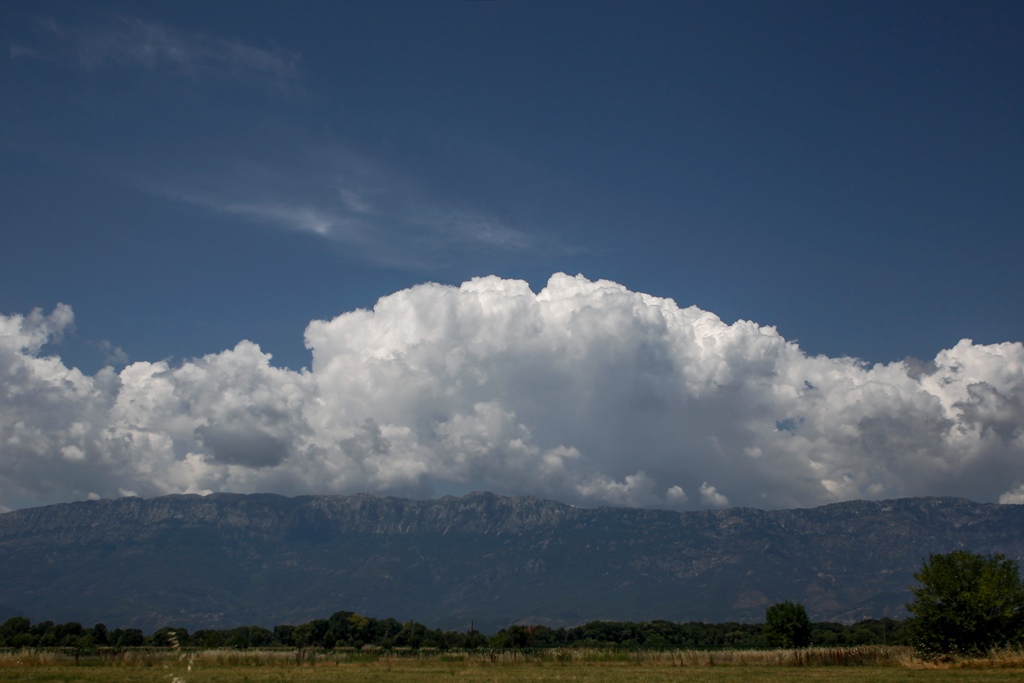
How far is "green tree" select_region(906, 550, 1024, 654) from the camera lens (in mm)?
61031

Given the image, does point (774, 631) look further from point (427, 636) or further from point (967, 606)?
point (427, 636)

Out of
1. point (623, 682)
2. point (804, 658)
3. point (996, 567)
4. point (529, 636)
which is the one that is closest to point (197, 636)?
point (529, 636)

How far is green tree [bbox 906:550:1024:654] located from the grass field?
2708 millimetres

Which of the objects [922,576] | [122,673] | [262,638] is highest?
[922,576]

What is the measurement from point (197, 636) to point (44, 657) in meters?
74.8

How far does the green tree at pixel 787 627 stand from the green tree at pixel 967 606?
34576 mm

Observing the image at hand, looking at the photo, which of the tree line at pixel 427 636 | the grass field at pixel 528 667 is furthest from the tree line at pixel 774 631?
the grass field at pixel 528 667

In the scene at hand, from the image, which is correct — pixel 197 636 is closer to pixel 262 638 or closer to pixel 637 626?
pixel 262 638

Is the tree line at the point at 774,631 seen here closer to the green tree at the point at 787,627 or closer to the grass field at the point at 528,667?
the green tree at the point at 787,627

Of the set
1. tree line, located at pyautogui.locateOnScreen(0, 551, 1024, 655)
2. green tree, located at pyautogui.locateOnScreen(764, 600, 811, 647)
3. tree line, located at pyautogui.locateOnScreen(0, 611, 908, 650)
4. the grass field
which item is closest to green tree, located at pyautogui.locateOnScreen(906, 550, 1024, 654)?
tree line, located at pyautogui.locateOnScreen(0, 551, 1024, 655)

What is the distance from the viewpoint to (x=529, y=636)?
124m

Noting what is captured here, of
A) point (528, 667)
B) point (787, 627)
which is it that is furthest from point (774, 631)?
point (528, 667)

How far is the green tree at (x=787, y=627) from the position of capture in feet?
322

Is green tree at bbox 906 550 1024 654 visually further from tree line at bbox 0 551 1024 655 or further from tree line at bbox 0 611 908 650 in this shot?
tree line at bbox 0 611 908 650
